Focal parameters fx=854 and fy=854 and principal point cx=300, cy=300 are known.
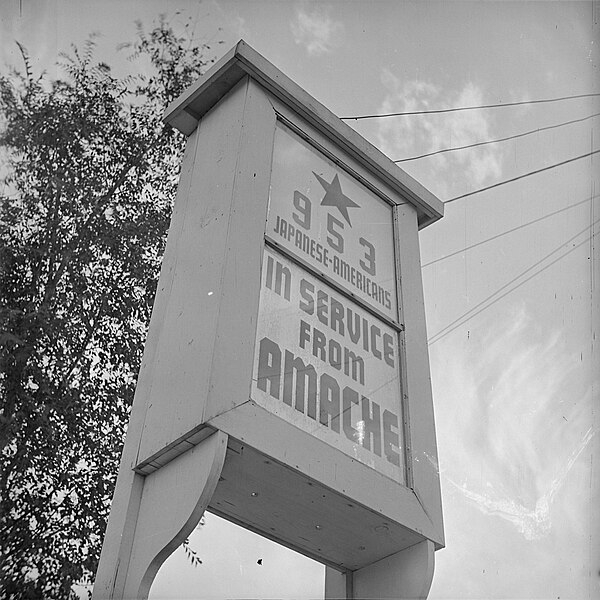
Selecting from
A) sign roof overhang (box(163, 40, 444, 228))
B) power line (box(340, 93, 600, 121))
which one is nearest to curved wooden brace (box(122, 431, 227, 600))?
sign roof overhang (box(163, 40, 444, 228))

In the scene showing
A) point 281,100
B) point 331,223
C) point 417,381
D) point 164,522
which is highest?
point 281,100

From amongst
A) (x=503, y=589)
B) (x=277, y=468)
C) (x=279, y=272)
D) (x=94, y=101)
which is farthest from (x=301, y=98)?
(x=94, y=101)

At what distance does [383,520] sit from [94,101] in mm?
2303

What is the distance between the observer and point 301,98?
161 cm

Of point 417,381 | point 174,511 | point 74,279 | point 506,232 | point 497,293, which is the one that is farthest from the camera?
point 74,279

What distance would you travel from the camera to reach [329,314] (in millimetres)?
1397

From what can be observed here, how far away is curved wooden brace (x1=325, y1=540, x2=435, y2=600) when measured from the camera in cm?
124

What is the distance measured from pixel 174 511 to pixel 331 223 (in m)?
0.63

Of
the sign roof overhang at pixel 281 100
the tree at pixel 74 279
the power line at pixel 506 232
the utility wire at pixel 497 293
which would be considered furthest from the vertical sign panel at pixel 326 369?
the tree at pixel 74 279

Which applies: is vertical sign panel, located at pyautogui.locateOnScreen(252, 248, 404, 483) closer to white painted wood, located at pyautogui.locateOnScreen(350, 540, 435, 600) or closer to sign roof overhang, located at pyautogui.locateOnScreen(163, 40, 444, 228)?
white painted wood, located at pyautogui.locateOnScreen(350, 540, 435, 600)

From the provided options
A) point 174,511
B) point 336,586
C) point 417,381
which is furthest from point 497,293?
point 174,511

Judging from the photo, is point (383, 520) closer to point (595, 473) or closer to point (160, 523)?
point (160, 523)

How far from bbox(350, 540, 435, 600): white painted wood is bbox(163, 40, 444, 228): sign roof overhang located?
2.50ft

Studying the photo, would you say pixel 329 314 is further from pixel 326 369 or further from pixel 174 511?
pixel 174 511
